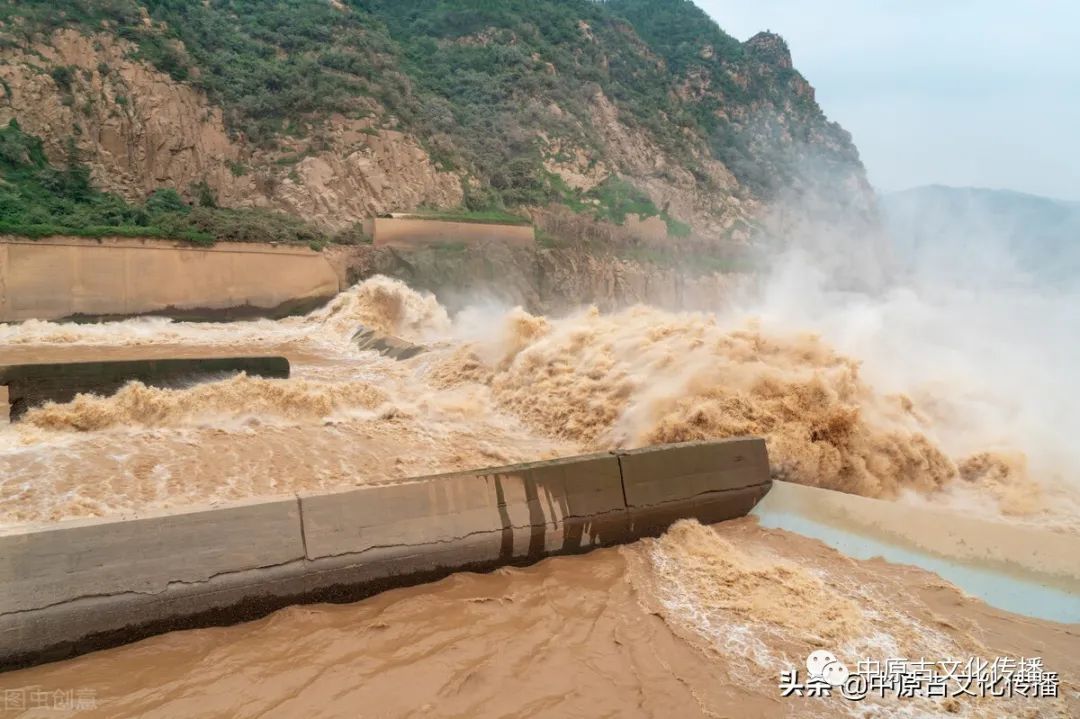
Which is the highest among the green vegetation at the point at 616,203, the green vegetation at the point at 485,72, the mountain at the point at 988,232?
the green vegetation at the point at 485,72

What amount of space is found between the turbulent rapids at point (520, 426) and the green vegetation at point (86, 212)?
12.1m

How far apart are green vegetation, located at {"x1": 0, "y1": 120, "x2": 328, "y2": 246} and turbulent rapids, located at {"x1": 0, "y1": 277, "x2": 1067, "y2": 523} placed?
12.1 meters

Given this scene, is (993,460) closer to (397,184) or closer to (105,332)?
(105,332)

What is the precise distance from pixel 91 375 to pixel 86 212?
13170 mm

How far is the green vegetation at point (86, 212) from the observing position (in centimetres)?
1692

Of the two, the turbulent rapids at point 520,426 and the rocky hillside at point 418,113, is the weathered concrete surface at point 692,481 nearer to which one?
the turbulent rapids at point 520,426

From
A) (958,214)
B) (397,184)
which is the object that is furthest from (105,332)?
(958,214)

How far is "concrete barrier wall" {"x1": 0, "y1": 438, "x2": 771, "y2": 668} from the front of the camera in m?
3.31

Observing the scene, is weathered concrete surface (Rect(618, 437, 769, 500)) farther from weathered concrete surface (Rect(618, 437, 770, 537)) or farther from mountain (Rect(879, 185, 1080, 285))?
mountain (Rect(879, 185, 1080, 285))

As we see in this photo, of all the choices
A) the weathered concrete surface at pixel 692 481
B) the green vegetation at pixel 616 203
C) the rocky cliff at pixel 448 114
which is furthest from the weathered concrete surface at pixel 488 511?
the green vegetation at pixel 616 203

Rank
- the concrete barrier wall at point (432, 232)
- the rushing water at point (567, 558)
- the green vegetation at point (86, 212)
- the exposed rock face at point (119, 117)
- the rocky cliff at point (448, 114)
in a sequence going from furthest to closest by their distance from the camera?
1. the concrete barrier wall at point (432, 232)
2. the rocky cliff at point (448, 114)
3. the exposed rock face at point (119, 117)
4. the green vegetation at point (86, 212)
5. the rushing water at point (567, 558)

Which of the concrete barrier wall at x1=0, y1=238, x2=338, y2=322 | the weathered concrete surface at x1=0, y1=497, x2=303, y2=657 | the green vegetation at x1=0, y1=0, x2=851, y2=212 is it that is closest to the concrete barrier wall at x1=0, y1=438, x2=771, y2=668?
the weathered concrete surface at x1=0, y1=497, x2=303, y2=657

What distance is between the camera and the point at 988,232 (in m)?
30.9

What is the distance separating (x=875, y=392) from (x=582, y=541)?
16.7 feet
